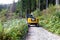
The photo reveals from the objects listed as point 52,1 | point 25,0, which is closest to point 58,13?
point 52,1

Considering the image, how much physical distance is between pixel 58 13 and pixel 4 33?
14.2 meters

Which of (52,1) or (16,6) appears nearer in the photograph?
(52,1)

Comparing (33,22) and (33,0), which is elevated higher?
(33,0)

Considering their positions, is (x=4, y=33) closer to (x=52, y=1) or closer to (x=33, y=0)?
(x=52, y=1)

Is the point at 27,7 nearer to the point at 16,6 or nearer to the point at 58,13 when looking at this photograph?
the point at 16,6

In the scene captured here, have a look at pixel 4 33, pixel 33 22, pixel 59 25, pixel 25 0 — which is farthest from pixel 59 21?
pixel 25 0

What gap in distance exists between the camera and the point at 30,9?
59.4 meters

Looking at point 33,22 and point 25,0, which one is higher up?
point 25,0

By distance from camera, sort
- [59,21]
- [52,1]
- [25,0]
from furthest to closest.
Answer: [25,0] < [52,1] < [59,21]

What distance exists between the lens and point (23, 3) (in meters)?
56.1

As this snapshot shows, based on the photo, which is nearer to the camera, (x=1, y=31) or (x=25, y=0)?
(x=1, y=31)

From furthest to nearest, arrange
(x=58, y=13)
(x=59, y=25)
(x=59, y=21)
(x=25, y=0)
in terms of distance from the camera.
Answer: (x=25, y=0) < (x=58, y=13) < (x=59, y=21) < (x=59, y=25)

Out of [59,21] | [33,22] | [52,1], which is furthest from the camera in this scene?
[52,1]

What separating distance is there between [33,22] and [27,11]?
32395mm
